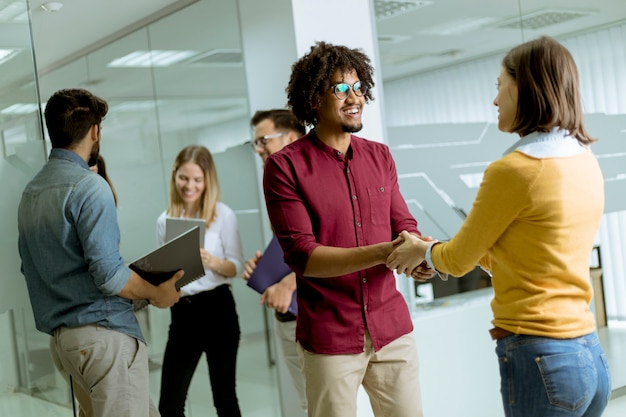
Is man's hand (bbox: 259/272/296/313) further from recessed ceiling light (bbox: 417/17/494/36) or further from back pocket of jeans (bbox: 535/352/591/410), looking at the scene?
recessed ceiling light (bbox: 417/17/494/36)

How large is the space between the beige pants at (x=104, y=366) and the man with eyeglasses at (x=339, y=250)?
605mm

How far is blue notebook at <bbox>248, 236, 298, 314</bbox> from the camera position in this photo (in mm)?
3486

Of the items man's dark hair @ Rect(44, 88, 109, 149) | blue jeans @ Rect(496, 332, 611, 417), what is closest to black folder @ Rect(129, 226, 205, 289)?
man's dark hair @ Rect(44, 88, 109, 149)

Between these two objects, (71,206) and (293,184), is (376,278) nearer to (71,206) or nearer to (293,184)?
(293,184)

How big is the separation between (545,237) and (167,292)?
144 cm

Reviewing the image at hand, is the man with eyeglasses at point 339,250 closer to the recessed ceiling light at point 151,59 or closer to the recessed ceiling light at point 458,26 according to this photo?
the recessed ceiling light at point 458,26

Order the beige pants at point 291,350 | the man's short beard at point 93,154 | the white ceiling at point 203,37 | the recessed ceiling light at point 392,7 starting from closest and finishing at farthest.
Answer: the man's short beard at point 93,154, the beige pants at point 291,350, the recessed ceiling light at point 392,7, the white ceiling at point 203,37

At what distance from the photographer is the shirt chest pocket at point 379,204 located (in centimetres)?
271

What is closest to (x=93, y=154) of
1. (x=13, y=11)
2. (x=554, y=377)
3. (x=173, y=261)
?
(x=173, y=261)

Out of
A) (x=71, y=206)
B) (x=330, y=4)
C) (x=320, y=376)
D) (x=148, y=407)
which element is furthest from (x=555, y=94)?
(x=330, y=4)

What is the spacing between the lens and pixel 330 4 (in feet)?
12.9

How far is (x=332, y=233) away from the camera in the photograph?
8.70ft

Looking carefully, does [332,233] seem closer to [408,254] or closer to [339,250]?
[339,250]

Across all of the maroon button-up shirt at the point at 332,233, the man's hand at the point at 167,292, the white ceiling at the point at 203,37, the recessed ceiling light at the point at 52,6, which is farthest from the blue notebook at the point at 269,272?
the recessed ceiling light at the point at 52,6
